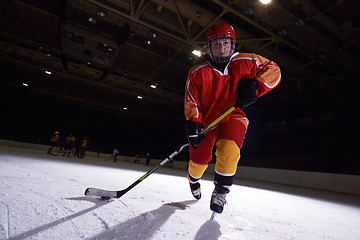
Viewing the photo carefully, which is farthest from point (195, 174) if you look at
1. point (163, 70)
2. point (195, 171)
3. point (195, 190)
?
point (163, 70)

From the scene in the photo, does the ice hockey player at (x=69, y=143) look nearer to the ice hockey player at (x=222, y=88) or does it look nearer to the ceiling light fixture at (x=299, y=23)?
the ice hockey player at (x=222, y=88)

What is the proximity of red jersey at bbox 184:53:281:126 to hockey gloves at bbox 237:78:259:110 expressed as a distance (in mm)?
81

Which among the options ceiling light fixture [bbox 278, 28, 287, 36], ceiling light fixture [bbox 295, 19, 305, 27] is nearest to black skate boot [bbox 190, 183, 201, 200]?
ceiling light fixture [bbox 295, 19, 305, 27]

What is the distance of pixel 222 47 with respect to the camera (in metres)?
1.75

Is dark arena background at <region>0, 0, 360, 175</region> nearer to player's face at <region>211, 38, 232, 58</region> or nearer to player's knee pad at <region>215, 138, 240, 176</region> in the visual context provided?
player's face at <region>211, 38, 232, 58</region>

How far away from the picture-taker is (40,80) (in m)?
14.0

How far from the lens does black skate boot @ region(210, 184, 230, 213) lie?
1370 millimetres

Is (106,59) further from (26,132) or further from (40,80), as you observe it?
(26,132)

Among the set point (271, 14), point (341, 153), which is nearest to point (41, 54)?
point (271, 14)

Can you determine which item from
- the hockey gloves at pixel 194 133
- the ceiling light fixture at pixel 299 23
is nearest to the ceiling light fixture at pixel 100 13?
the ceiling light fixture at pixel 299 23

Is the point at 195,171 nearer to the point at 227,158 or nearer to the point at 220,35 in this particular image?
the point at 227,158

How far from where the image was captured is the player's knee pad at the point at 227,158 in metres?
1.51

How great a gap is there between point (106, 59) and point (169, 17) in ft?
14.1

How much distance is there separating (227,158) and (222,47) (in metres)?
0.94
